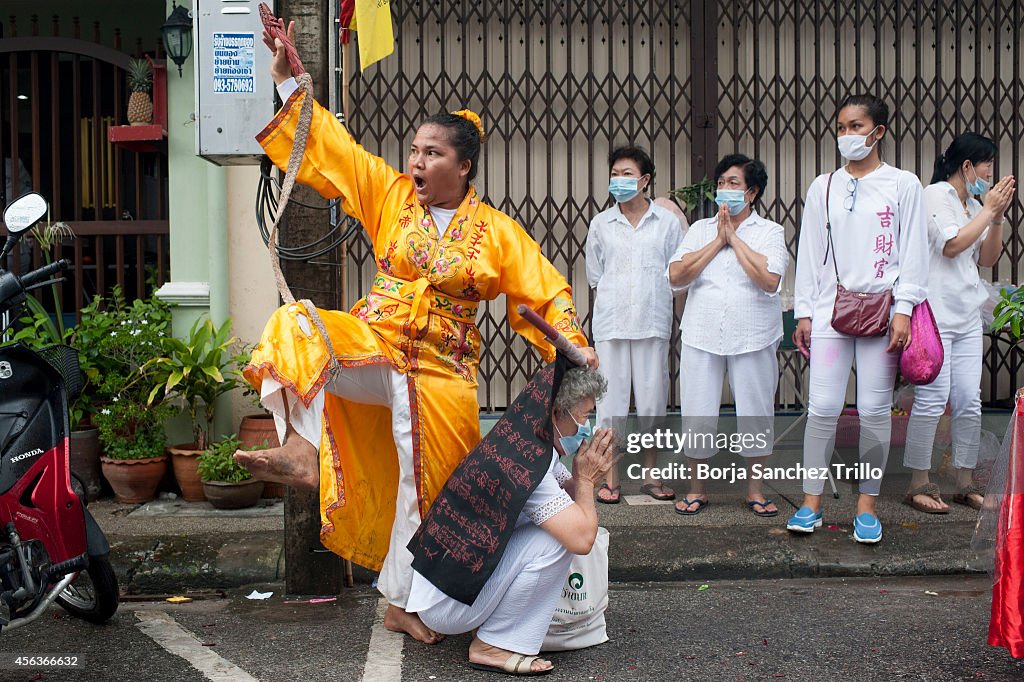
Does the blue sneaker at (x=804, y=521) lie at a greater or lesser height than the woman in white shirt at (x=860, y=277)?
lesser

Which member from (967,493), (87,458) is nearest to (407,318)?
(87,458)

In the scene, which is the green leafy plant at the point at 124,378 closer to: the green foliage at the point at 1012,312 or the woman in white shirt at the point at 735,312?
the woman in white shirt at the point at 735,312

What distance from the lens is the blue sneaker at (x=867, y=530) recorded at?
5164 millimetres

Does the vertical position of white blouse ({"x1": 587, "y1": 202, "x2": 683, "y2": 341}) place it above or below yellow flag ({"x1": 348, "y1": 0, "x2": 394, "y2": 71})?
below

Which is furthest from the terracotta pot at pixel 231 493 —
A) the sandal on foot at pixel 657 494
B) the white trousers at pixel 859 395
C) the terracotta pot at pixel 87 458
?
the white trousers at pixel 859 395

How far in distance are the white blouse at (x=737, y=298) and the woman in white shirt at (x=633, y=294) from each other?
0.25m

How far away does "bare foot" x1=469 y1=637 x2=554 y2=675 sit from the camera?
3725mm

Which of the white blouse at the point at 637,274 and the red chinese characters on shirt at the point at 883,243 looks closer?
the red chinese characters on shirt at the point at 883,243

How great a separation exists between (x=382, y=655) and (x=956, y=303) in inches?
140

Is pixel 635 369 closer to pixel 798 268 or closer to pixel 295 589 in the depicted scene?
pixel 798 268

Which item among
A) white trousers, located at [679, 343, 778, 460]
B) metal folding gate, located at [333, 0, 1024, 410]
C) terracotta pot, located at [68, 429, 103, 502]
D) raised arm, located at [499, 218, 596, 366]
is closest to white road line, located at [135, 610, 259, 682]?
raised arm, located at [499, 218, 596, 366]

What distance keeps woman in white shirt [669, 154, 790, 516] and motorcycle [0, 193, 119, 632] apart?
3.11m

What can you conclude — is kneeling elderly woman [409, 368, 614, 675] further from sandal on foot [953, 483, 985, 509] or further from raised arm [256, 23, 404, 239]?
sandal on foot [953, 483, 985, 509]

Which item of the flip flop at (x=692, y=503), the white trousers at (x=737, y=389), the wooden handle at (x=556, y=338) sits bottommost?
the flip flop at (x=692, y=503)
